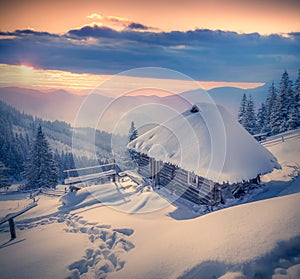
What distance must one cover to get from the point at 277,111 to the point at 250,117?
418 centimetres

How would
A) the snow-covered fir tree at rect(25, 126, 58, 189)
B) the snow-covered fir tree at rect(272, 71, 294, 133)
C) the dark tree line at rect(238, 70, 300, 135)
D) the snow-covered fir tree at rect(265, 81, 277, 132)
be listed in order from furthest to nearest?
the snow-covered fir tree at rect(265, 81, 277, 132) < the snow-covered fir tree at rect(272, 71, 294, 133) < the dark tree line at rect(238, 70, 300, 135) < the snow-covered fir tree at rect(25, 126, 58, 189)

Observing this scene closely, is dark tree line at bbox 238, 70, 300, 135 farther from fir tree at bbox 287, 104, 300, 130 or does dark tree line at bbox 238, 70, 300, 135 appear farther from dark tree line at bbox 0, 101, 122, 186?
dark tree line at bbox 0, 101, 122, 186

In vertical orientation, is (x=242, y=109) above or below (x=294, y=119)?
above

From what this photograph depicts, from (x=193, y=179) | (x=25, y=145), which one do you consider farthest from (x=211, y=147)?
(x=25, y=145)

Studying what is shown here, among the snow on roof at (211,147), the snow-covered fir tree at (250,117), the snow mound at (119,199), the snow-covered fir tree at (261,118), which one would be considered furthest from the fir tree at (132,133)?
the snow-covered fir tree at (261,118)

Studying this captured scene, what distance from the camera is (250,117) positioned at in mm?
36000

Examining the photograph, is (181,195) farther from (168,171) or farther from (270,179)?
(270,179)

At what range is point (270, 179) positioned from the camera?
13453 mm

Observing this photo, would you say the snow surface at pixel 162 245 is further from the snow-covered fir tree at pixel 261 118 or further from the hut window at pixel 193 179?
the snow-covered fir tree at pixel 261 118

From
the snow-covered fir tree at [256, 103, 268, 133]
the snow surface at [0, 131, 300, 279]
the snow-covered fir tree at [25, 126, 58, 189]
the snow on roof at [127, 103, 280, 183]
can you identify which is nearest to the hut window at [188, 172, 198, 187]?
the snow on roof at [127, 103, 280, 183]

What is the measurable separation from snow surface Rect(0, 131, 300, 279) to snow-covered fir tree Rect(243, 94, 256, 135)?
2809 cm

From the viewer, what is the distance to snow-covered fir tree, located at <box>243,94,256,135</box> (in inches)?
1406

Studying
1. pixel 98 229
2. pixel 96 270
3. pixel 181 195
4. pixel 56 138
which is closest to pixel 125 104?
pixel 181 195

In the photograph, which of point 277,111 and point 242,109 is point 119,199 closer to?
point 277,111
